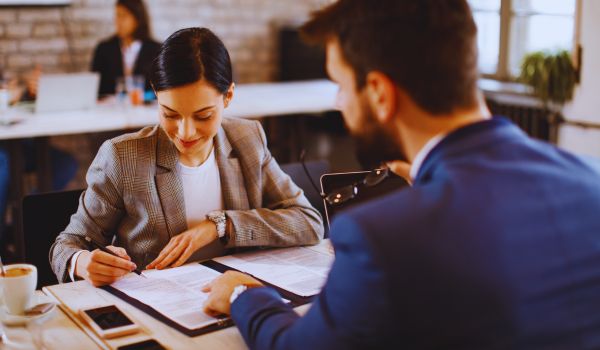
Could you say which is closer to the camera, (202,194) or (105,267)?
(105,267)

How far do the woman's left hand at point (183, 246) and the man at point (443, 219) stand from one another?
61cm

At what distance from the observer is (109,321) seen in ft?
4.67

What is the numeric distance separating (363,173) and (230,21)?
431 cm

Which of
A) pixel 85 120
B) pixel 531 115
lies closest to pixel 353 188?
pixel 85 120

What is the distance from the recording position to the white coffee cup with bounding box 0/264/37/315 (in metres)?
1.42

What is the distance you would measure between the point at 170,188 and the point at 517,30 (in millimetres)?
3737

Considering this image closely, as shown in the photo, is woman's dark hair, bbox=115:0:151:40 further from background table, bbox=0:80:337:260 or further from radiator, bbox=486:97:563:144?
radiator, bbox=486:97:563:144

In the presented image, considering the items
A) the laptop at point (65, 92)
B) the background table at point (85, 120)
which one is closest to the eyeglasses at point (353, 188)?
the background table at point (85, 120)

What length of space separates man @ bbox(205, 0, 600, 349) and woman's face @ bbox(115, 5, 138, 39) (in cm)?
393

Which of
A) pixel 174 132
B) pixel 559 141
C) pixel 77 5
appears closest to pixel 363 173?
pixel 174 132

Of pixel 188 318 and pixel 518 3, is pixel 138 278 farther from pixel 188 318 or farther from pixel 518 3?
pixel 518 3

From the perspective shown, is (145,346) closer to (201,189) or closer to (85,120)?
(201,189)

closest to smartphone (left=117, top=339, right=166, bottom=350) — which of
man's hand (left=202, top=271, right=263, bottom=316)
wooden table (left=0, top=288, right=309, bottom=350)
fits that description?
wooden table (left=0, top=288, right=309, bottom=350)

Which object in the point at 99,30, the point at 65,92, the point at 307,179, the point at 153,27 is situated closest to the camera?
the point at 307,179
